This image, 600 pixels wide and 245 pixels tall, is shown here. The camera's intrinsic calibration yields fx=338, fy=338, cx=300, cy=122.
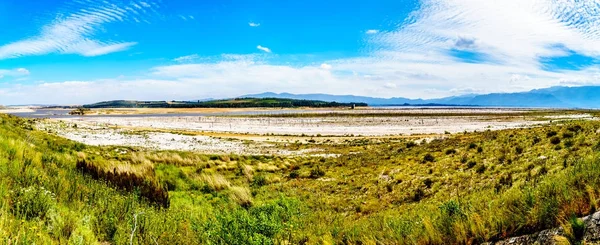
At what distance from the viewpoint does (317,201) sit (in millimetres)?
13242

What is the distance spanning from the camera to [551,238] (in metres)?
3.40

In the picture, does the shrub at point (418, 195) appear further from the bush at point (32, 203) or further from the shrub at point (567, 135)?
the bush at point (32, 203)

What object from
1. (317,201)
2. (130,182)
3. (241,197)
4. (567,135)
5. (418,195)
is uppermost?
(567,135)

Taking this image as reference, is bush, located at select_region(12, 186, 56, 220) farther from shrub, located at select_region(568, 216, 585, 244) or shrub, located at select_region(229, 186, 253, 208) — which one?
shrub, located at select_region(229, 186, 253, 208)

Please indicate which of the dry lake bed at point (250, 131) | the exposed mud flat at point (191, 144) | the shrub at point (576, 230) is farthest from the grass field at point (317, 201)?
the dry lake bed at point (250, 131)

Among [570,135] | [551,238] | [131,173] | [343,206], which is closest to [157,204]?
[131,173]

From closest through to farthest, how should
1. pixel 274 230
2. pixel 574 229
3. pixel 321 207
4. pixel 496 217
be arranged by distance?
pixel 574 229 → pixel 496 217 → pixel 274 230 → pixel 321 207

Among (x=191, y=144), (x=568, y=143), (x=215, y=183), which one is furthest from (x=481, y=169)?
(x=191, y=144)

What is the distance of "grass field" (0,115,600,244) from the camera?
426 centimetres

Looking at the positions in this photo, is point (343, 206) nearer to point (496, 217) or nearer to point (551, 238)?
point (496, 217)

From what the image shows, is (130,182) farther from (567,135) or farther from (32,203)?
(567,135)

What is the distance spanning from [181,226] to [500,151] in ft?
51.4

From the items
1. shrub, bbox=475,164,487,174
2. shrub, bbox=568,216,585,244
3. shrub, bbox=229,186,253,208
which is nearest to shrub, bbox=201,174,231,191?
shrub, bbox=229,186,253,208

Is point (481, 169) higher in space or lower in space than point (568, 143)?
lower
